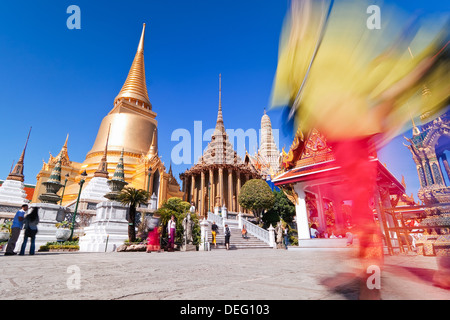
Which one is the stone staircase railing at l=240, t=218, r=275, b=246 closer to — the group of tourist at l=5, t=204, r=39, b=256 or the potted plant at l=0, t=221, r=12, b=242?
the group of tourist at l=5, t=204, r=39, b=256

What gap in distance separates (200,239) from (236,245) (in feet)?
10.6

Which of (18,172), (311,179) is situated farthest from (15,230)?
(18,172)

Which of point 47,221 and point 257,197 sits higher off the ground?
point 257,197

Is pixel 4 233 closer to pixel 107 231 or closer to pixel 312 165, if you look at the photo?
pixel 107 231

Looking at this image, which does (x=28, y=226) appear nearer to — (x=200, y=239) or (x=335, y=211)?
(x=200, y=239)

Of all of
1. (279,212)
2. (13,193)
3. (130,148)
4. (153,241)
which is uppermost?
(130,148)

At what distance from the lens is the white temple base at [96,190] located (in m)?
19.2

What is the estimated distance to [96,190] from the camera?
20250 millimetres

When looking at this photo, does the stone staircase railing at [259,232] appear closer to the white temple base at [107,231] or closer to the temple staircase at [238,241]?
the temple staircase at [238,241]

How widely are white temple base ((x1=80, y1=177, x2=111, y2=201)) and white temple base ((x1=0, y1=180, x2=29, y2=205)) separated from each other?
397cm

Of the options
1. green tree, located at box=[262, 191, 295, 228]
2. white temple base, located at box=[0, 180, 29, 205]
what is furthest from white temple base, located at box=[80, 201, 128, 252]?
green tree, located at box=[262, 191, 295, 228]

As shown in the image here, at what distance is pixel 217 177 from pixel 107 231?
23457mm

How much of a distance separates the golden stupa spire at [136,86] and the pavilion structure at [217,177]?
40.2ft
